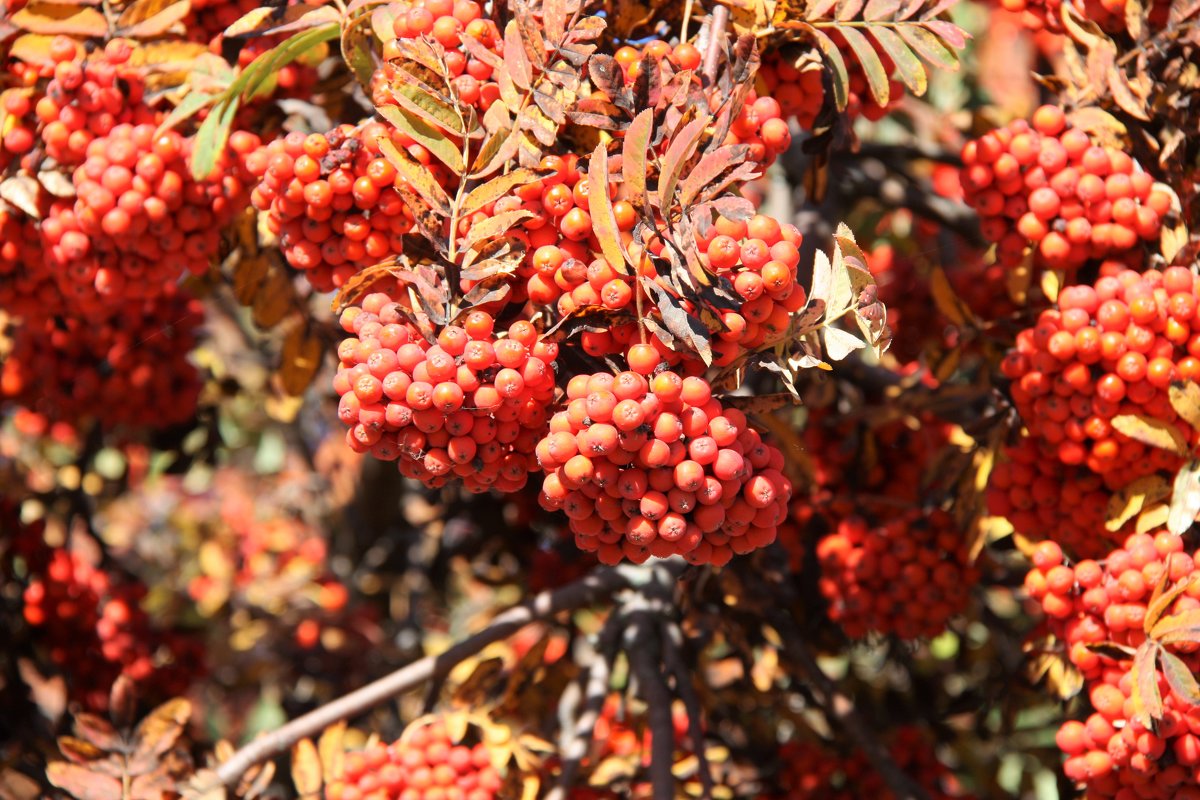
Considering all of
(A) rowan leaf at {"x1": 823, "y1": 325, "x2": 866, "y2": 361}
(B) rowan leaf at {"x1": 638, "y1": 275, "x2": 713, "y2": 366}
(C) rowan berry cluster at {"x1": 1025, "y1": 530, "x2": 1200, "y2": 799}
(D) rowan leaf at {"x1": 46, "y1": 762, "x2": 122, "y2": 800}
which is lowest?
(D) rowan leaf at {"x1": 46, "y1": 762, "x2": 122, "y2": 800}

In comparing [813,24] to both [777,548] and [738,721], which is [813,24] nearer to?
[777,548]

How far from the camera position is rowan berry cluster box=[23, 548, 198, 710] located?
3.15 metres

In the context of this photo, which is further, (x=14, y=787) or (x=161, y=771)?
(x=14, y=787)

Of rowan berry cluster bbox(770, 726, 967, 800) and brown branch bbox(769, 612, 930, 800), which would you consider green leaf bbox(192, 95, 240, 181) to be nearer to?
brown branch bbox(769, 612, 930, 800)

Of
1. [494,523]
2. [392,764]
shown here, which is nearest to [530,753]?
[392,764]

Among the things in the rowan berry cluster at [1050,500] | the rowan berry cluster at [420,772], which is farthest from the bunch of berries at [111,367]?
the rowan berry cluster at [1050,500]

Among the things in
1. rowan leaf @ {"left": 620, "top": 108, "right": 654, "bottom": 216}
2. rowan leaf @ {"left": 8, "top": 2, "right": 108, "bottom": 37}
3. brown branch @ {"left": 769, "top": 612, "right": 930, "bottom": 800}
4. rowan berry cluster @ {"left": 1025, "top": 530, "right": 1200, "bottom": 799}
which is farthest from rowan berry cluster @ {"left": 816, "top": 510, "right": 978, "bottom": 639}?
rowan leaf @ {"left": 8, "top": 2, "right": 108, "bottom": 37}

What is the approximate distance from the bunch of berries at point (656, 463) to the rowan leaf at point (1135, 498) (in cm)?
81

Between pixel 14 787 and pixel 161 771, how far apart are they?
560mm

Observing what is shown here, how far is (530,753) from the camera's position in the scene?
8.64ft

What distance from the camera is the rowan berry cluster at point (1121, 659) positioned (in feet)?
6.58

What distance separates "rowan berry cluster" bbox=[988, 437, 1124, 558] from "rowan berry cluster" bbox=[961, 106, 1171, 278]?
382 millimetres

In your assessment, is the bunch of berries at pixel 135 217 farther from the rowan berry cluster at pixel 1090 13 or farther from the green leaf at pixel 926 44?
the rowan berry cluster at pixel 1090 13

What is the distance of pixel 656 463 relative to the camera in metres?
1.61
